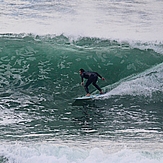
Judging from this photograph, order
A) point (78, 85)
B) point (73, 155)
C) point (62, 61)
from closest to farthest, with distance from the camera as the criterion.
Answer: point (73, 155), point (78, 85), point (62, 61)

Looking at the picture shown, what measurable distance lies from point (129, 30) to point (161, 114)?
11435 mm

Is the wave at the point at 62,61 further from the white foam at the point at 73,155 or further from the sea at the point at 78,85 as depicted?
the white foam at the point at 73,155

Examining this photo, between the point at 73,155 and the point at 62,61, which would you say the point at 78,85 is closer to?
the point at 62,61

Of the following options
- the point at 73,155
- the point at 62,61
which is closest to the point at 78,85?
the point at 62,61

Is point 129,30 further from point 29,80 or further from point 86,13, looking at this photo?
point 29,80

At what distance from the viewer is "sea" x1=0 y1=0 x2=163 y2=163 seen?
9406 mm

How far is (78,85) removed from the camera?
52.6 ft

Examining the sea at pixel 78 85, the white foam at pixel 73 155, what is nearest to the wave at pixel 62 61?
the sea at pixel 78 85

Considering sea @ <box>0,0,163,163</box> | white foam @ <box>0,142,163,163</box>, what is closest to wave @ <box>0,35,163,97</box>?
sea @ <box>0,0,163,163</box>

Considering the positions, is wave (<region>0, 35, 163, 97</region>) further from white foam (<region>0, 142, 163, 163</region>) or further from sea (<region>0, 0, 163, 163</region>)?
white foam (<region>0, 142, 163, 163</region>)

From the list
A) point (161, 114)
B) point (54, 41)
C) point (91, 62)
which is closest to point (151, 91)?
point (161, 114)

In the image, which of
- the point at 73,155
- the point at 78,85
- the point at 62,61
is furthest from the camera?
the point at 62,61

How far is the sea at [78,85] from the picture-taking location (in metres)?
9.41

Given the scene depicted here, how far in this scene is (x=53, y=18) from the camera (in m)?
26.7
